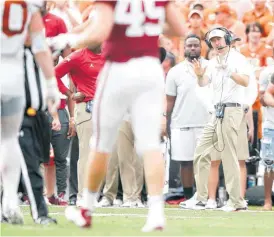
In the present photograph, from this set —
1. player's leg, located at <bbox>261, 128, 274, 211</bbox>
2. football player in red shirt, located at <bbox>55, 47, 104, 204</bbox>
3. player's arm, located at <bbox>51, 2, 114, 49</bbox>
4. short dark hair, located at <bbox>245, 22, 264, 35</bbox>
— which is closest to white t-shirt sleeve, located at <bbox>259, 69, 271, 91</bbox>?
player's leg, located at <bbox>261, 128, 274, 211</bbox>

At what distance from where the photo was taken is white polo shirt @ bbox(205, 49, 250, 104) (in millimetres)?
14523

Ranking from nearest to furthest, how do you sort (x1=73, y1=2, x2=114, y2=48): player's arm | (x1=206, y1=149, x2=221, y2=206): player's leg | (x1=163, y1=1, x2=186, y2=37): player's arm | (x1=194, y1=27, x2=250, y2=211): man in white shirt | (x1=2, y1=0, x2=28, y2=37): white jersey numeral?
(x1=73, y1=2, x2=114, y2=48): player's arm < (x1=2, y1=0, x2=28, y2=37): white jersey numeral < (x1=163, y1=1, x2=186, y2=37): player's arm < (x1=194, y1=27, x2=250, y2=211): man in white shirt < (x1=206, y1=149, x2=221, y2=206): player's leg

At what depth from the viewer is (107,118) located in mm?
9016

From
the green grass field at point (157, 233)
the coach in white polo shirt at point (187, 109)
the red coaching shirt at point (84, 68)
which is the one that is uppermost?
the red coaching shirt at point (84, 68)

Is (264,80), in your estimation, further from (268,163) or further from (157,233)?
(157,233)

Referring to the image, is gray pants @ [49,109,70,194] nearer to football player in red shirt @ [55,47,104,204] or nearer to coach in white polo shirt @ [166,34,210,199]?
football player in red shirt @ [55,47,104,204]

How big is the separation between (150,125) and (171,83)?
705 cm

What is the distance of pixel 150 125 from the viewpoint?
895 cm

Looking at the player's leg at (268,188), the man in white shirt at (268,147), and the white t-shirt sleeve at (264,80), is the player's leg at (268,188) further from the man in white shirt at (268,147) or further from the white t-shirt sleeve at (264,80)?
the white t-shirt sleeve at (264,80)

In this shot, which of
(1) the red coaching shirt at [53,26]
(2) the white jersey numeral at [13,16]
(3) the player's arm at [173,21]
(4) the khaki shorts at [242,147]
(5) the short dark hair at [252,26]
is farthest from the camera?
(5) the short dark hair at [252,26]

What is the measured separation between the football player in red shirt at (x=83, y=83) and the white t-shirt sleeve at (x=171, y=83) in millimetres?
1555

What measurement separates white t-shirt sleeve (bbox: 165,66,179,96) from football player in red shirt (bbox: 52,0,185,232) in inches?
268

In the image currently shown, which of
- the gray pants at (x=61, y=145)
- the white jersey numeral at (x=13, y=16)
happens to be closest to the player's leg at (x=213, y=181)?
the gray pants at (x=61, y=145)

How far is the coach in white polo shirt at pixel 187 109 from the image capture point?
15.8m
